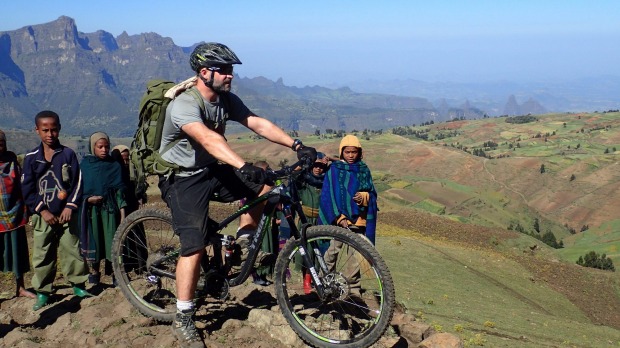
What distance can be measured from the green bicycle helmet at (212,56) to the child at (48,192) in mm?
3236

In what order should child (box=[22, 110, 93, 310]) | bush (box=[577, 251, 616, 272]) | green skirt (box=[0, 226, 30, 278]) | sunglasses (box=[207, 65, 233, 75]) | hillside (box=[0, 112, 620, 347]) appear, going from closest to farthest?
sunglasses (box=[207, 65, 233, 75])
hillside (box=[0, 112, 620, 347])
child (box=[22, 110, 93, 310])
green skirt (box=[0, 226, 30, 278])
bush (box=[577, 251, 616, 272])

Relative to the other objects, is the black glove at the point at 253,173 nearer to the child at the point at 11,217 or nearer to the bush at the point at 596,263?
the child at the point at 11,217

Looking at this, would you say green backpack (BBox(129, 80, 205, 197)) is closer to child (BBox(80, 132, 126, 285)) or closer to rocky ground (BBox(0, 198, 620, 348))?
rocky ground (BBox(0, 198, 620, 348))

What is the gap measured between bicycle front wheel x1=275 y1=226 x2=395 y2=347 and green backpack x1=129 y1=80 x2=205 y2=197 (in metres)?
1.61

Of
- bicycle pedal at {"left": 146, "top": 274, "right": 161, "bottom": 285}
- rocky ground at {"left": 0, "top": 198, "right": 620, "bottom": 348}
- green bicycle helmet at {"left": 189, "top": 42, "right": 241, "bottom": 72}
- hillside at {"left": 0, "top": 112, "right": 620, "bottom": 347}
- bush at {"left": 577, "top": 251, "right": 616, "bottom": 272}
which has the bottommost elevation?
bush at {"left": 577, "top": 251, "right": 616, "bottom": 272}

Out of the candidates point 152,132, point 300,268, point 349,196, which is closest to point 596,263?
point 349,196

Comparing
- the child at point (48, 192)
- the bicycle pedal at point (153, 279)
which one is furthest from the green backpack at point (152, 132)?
the child at point (48, 192)

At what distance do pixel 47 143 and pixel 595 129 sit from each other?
194 meters

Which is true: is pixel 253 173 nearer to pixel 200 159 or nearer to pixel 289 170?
pixel 289 170

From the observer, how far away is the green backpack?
209 inches

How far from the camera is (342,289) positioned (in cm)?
538

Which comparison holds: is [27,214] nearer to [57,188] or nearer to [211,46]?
[57,188]

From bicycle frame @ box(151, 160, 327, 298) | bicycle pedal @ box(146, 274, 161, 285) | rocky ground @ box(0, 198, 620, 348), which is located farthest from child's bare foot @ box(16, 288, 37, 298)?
bicycle frame @ box(151, 160, 327, 298)

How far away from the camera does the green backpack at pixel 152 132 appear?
530cm
